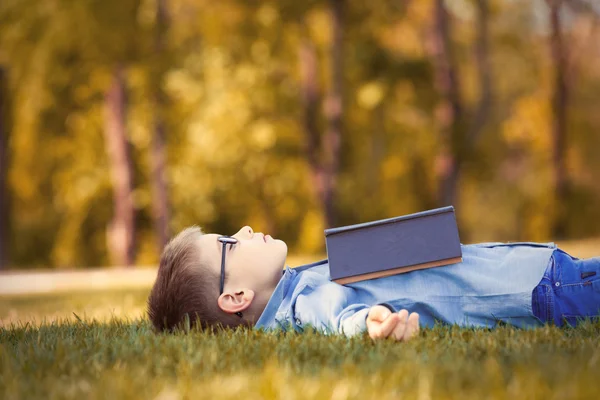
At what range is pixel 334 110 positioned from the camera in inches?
642

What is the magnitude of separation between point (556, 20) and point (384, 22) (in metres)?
6.73

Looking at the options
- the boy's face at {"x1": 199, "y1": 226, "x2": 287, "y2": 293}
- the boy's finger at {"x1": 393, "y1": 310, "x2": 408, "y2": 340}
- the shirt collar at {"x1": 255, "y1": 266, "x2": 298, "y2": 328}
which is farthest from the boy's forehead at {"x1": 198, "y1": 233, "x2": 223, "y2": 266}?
the boy's finger at {"x1": 393, "y1": 310, "x2": 408, "y2": 340}

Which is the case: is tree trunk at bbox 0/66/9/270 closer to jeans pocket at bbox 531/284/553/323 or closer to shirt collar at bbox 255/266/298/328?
shirt collar at bbox 255/266/298/328

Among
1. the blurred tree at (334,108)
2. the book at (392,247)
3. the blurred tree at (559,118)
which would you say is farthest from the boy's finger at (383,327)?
the blurred tree at (559,118)

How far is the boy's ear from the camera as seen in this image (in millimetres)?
3572

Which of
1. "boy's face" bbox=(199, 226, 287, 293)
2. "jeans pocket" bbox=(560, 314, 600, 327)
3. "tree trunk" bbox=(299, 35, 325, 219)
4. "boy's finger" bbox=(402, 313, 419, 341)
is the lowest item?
"jeans pocket" bbox=(560, 314, 600, 327)

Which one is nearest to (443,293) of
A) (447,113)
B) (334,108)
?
(334,108)

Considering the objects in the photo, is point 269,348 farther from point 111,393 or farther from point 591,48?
point 591,48

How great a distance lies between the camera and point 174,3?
20.8m

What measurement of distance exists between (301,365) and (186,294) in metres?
1.10

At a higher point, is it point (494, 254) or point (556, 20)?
point (556, 20)

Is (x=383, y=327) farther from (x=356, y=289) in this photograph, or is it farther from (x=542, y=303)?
(x=542, y=303)

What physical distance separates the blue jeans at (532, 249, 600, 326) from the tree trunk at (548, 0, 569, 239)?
62.8 feet

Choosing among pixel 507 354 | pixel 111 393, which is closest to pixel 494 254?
pixel 507 354
